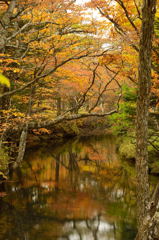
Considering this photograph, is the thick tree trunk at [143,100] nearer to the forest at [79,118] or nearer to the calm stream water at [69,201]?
the forest at [79,118]

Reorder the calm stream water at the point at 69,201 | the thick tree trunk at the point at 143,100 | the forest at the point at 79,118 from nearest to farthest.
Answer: the thick tree trunk at the point at 143,100 < the forest at the point at 79,118 < the calm stream water at the point at 69,201

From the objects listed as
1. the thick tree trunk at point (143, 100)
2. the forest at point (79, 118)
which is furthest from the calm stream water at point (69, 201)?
the thick tree trunk at point (143, 100)

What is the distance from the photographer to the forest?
4867mm

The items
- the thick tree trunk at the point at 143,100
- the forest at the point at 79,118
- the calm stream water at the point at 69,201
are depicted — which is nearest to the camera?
the thick tree trunk at the point at 143,100

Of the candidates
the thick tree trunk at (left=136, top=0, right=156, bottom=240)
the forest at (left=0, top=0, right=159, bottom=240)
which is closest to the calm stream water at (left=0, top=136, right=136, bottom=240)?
the forest at (left=0, top=0, right=159, bottom=240)

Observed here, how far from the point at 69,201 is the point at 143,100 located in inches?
253

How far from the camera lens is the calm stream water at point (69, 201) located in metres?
7.33

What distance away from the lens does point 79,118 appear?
11398mm

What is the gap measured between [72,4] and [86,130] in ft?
78.4

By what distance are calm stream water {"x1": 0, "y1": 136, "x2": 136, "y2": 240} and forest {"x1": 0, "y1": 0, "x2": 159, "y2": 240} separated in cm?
A: 3

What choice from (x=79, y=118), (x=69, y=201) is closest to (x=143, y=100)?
(x=69, y=201)

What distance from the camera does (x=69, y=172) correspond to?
14.1m

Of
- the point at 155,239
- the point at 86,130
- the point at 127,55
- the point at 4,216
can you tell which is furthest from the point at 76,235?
the point at 86,130

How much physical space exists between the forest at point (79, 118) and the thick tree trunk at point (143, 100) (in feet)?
0.06
